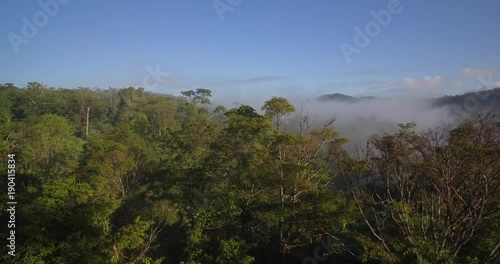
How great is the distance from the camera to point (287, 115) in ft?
57.9

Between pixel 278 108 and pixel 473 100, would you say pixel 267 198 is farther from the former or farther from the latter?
pixel 473 100

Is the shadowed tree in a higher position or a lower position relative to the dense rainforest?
higher

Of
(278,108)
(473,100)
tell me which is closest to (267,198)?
(278,108)

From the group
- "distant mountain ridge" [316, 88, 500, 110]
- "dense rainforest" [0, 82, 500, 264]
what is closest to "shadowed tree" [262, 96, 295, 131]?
"dense rainforest" [0, 82, 500, 264]

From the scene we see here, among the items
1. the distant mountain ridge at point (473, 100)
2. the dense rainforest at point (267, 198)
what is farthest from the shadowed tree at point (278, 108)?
the distant mountain ridge at point (473, 100)

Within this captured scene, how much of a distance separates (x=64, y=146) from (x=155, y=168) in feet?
38.9

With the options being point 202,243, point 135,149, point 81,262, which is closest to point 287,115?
point 202,243

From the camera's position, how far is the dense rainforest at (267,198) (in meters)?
9.11

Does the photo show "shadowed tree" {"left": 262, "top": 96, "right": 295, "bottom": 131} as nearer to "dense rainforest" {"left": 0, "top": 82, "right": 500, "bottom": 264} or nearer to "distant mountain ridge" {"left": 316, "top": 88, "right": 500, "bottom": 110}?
"dense rainforest" {"left": 0, "top": 82, "right": 500, "bottom": 264}

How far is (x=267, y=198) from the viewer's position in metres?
14.5

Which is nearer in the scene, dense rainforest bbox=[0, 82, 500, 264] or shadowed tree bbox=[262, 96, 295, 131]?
dense rainforest bbox=[0, 82, 500, 264]

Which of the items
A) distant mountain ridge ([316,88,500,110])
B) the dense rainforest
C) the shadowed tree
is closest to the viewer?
the dense rainforest

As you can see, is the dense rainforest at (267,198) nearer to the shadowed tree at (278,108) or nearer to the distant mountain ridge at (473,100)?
the shadowed tree at (278,108)

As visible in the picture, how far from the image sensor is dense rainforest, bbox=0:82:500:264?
9109 millimetres
